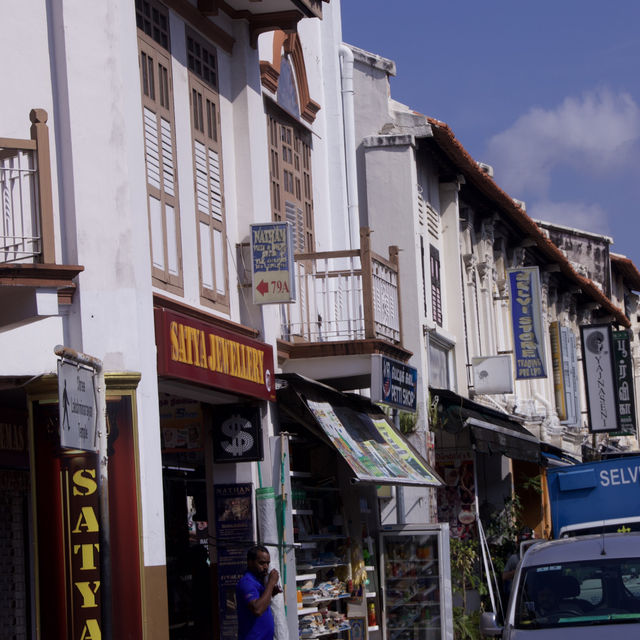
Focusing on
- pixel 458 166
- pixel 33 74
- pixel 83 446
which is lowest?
pixel 83 446

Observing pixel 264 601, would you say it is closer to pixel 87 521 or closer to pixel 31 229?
pixel 87 521

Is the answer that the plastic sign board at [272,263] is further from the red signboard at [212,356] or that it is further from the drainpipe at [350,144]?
the drainpipe at [350,144]

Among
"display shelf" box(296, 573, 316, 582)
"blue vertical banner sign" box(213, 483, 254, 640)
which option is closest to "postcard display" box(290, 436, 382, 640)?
"display shelf" box(296, 573, 316, 582)

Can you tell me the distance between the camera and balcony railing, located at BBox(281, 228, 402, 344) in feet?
50.1

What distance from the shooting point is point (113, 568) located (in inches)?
415

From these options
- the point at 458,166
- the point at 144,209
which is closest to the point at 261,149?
the point at 144,209

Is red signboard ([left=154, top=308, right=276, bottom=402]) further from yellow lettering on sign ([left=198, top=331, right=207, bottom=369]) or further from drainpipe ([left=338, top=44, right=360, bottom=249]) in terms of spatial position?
drainpipe ([left=338, top=44, right=360, bottom=249])

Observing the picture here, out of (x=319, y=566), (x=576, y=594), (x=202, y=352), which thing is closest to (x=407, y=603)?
(x=319, y=566)

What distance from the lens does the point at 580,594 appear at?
10391 millimetres

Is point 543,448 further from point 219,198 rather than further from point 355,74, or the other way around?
point 219,198

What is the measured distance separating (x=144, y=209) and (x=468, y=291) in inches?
583

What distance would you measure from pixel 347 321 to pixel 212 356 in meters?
3.64

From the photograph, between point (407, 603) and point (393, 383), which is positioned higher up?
point (393, 383)

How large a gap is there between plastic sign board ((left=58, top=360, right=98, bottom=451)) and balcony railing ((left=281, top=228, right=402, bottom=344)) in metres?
7.17
